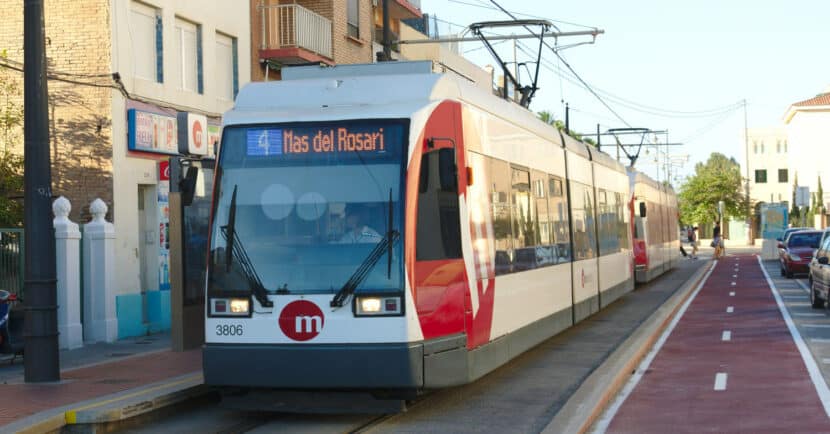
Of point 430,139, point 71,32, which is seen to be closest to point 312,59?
point 71,32

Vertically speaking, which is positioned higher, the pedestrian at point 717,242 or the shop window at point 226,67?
the shop window at point 226,67

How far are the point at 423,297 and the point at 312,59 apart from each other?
1860 centimetres

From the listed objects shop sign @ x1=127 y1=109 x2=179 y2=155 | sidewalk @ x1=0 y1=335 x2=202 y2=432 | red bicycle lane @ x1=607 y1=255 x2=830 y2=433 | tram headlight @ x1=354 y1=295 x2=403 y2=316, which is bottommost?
red bicycle lane @ x1=607 y1=255 x2=830 y2=433

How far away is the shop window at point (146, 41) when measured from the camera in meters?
21.8

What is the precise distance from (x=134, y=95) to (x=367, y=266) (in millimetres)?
11745

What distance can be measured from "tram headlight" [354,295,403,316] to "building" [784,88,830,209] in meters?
95.7

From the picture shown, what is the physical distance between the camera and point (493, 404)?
41.5 feet

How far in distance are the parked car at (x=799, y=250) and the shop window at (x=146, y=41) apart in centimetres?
2410

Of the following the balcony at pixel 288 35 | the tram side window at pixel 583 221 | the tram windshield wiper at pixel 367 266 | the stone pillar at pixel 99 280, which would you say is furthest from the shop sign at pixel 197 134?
the tram windshield wiper at pixel 367 266


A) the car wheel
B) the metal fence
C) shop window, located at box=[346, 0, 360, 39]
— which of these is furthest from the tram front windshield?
shop window, located at box=[346, 0, 360, 39]

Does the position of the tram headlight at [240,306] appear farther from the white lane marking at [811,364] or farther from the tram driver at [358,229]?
the white lane marking at [811,364]

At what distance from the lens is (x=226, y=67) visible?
25984 mm

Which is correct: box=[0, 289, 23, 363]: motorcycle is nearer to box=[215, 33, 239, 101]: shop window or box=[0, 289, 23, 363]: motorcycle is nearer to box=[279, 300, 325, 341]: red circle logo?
box=[279, 300, 325, 341]: red circle logo

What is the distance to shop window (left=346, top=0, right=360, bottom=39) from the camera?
34156mm
